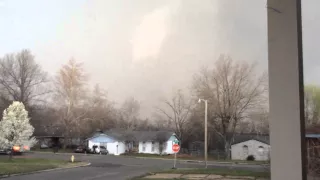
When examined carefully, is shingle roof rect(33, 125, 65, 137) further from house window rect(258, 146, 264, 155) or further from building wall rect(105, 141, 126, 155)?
house window rect(258, 146, 264, 155)

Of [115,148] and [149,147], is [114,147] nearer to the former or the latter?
[115,148]

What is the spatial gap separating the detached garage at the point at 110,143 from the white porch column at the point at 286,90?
52.3 m

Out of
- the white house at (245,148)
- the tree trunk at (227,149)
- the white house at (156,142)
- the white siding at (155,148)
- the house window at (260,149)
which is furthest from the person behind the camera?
the white siding at (155,148)

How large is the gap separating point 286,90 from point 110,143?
5323 centimetres

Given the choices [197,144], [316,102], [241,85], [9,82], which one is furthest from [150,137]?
[316,102]

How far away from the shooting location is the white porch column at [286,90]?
193 inches

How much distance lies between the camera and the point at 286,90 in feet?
16.6

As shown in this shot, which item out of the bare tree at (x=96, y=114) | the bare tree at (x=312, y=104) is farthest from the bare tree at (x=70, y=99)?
the bare tree at (x=312, y=104)

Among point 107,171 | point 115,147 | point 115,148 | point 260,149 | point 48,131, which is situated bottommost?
point 115,148

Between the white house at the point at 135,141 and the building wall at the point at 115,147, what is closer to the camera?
the white house at the point at 135,141

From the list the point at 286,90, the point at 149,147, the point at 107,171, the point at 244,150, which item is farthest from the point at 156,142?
the point at 286,90

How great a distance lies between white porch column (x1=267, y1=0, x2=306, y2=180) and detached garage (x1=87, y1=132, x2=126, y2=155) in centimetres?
5226

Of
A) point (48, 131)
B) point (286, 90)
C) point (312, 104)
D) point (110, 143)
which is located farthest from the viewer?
point (48, 131)

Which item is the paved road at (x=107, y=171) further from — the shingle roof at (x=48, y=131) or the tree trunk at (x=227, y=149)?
the shingle roof at (x=48, y=131)
